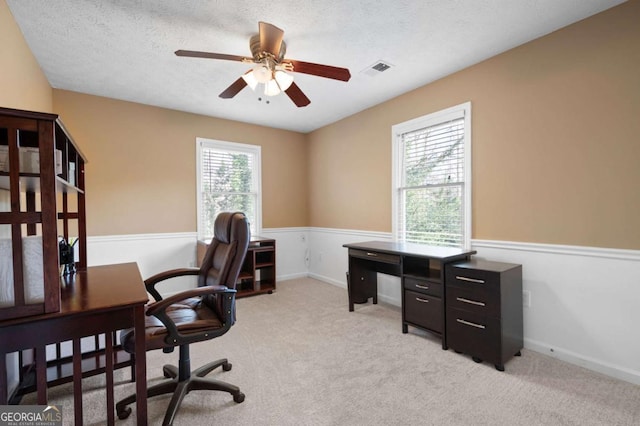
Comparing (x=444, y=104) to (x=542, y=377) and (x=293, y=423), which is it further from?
(x=293, y=423)

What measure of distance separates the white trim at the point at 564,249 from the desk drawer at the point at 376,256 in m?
0.77

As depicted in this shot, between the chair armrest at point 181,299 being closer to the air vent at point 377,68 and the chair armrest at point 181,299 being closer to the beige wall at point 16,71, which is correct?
the beige wall at point 16,71

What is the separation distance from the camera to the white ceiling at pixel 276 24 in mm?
2033

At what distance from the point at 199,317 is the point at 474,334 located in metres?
2.06

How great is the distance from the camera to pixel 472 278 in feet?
Answer: 7.68

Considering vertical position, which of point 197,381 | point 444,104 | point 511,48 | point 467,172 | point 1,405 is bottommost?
point 197,381

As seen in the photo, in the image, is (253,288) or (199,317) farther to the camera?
(253,288)

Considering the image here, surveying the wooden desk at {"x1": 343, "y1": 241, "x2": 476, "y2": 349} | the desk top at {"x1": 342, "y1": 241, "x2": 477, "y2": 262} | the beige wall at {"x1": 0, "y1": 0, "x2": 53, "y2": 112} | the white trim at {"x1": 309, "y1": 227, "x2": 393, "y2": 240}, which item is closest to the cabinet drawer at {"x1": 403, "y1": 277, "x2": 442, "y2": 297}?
the wooden desk at {"x1": 343, "y1": 241, "x2": 476, "y2": 349}

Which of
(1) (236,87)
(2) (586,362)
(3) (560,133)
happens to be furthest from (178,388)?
(3) (560,133)

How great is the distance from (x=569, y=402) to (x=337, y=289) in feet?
9.38

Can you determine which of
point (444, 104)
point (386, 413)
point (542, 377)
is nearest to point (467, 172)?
point (444, 104)

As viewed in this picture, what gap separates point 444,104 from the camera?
A: 10.2ft

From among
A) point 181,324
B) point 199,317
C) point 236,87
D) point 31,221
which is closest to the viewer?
point 31,221

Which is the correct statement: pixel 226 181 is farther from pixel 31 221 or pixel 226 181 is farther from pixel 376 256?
pixel 31 221
